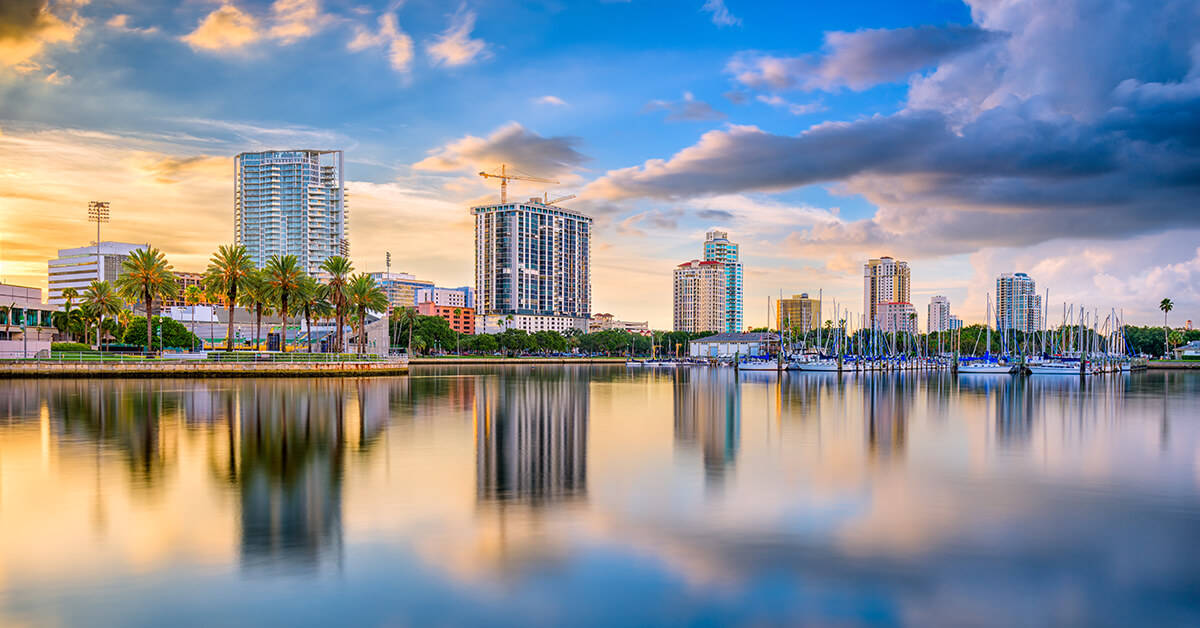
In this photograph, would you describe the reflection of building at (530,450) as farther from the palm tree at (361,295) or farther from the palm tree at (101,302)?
the palm tree at (101,302)

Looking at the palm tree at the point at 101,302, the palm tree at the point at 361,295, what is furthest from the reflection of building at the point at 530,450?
the palm tree at the point at 101,302

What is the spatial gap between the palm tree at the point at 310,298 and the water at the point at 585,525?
1906 inches

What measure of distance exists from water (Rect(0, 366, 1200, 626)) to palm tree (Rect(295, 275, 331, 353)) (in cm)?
4842

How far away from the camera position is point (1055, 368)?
11844 centimetres

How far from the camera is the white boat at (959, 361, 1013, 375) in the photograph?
4627 inches

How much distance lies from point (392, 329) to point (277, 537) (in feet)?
594

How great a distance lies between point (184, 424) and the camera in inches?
1371

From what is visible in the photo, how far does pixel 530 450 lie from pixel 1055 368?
377 ft

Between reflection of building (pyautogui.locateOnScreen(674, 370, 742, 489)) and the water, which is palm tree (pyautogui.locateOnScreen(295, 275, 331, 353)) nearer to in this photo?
reflection of building (pyautogui.locateOnScreen(674, 370, 742, 489))

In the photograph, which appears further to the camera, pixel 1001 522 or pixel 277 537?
pixel 1001 522

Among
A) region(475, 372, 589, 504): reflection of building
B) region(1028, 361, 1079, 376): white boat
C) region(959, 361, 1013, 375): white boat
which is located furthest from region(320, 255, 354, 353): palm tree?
region(1028, 361, 1079, 376): white boat

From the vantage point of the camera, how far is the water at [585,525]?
1204 centimetres

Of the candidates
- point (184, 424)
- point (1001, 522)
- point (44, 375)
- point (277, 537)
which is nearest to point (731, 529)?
point (1001, 522)

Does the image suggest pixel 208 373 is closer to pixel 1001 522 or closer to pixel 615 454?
pixel 615 454
